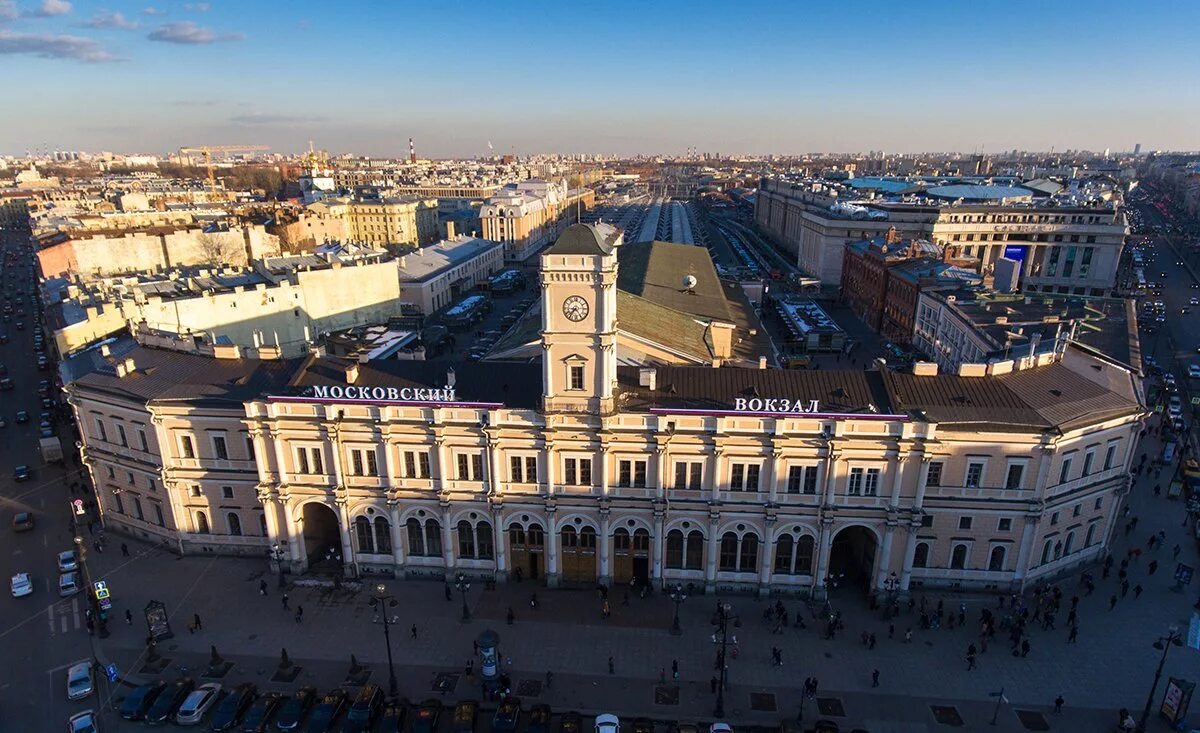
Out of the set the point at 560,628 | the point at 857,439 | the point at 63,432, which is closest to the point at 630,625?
Result: the point at 560,628

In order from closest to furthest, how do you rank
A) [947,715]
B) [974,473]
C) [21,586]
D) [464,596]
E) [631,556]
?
[947,715] → [974,473] → [464,596] → [21,586] → [631,556]

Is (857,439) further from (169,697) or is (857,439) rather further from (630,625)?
(169,697)

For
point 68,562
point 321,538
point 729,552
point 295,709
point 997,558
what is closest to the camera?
point 295,709

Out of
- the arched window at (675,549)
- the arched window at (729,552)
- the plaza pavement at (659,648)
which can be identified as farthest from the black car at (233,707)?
the arched window at (729,552)

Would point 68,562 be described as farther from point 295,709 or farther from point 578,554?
point 578,554

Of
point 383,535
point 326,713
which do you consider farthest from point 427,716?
point 383,535

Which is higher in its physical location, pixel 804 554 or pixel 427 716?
pixel 804 554
